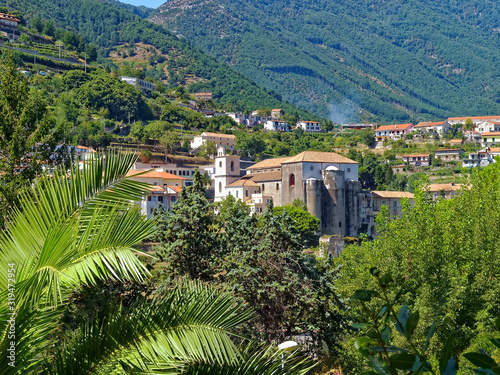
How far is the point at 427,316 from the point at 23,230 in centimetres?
1451

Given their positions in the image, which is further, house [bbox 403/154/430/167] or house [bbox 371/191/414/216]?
house [bbox 403/154/430/167]

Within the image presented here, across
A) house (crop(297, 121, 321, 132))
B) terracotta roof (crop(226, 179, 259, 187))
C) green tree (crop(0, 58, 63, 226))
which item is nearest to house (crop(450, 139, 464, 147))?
house (crop(297, 121, 321, 132))

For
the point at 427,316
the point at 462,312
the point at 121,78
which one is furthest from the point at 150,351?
the point at 121,78

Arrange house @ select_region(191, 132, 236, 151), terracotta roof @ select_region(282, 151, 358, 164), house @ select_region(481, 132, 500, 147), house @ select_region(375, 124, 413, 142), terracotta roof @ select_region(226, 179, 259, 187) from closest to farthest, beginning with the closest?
terracotta roof @ select_region(282, 151, 358, 164)
terracotta roof @ select_region(226, 179, 259, 187)
house @ select_region(191, 132, 236, 151)
house @ select_region(481, 132, 500, 147)
house @ select_region(375, 124, 413, 142)

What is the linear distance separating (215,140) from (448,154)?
46.2m

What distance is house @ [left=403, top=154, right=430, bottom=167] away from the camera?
109169mm

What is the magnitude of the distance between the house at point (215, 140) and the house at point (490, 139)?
57414mm

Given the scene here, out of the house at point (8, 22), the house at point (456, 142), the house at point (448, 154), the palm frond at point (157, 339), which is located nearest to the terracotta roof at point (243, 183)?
the house at point (448, 154)

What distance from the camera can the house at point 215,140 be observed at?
315 ft

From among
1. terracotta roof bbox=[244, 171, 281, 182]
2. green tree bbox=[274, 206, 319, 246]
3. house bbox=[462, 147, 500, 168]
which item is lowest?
green tree bbox=[274, 206, 319, 246]

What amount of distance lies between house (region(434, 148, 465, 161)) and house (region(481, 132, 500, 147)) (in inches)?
567

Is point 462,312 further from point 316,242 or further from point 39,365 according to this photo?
point 316,242

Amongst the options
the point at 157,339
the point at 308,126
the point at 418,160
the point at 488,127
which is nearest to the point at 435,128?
the point at 488,127

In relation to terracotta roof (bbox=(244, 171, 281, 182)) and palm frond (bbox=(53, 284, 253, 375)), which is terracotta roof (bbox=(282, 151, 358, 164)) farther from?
palm frond (bbox=(53, 284, 253, 375))
